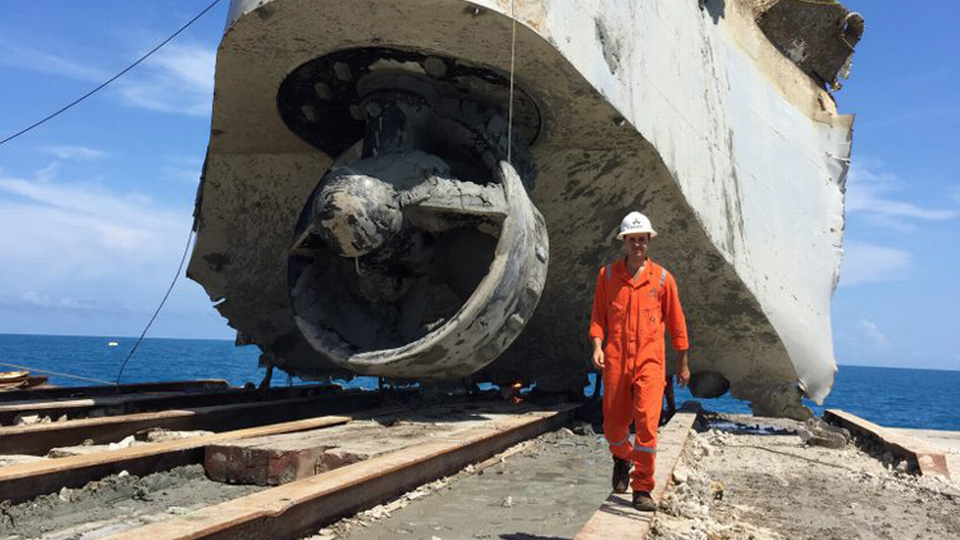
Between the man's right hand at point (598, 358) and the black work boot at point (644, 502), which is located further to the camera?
the man's right hand at point (598, 358)

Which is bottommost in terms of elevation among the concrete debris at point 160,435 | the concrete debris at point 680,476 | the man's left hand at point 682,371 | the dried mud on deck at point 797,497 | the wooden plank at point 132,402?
the dried mud on deck at point 797,497

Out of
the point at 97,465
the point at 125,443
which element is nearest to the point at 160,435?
the point at 125,443

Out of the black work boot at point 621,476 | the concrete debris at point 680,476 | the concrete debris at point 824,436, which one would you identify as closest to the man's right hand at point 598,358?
the black work boot at point 621,476

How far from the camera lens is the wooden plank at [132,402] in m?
5.52

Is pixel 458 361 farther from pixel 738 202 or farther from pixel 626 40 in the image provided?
pixel 738 202

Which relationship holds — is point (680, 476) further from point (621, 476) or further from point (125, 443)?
point (125, 443)

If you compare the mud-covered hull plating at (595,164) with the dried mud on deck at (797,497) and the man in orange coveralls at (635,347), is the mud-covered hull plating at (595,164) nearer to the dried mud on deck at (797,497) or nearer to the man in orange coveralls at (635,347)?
the dried mud on deck at (797,497)

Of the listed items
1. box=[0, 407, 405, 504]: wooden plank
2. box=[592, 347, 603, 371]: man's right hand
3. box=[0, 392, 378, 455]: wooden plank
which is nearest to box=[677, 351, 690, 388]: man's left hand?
box=[592, 347, 603, 371]: man's right hand

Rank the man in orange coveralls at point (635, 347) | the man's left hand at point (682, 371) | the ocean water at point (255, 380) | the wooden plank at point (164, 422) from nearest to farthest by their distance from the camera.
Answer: the man in orange coveralls at point (635, 347)
the man's left hand at point (682, 371)
the wooden plank at point (164, 422)
the ocean water at point (255, 380)

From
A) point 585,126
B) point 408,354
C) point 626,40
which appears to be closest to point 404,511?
point 408,354

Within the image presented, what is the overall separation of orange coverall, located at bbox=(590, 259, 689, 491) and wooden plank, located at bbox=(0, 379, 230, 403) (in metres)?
5.20

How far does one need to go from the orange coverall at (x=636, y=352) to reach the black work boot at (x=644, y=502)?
0.02 meters

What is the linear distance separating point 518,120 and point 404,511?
3.51 metres

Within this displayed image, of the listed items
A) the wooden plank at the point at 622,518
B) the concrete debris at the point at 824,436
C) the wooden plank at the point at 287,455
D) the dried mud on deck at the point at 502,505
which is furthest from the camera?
the concrete debris at the point at 824,436
